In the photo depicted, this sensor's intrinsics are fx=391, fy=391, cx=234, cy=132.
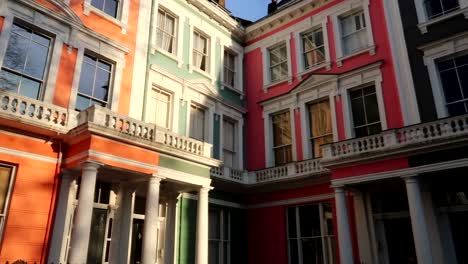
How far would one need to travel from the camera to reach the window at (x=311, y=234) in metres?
12.2

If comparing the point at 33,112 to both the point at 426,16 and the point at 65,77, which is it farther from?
the point at 426,16

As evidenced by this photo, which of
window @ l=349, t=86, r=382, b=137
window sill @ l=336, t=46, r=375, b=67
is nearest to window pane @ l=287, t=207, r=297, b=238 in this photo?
window @ l=349, t=86, r=382, b=137

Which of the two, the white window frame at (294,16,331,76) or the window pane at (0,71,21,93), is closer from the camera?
the window pane at (0,71,21,93)

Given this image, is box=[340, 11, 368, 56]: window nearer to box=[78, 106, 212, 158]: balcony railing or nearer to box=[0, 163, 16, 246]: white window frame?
box=[78, 106, 212, 158]: balcony railing

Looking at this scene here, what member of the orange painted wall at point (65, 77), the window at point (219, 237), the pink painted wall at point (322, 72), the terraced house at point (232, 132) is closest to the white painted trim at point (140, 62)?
the terraced house at point (232, 132)

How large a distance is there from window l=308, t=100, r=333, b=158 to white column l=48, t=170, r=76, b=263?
7.83 meters

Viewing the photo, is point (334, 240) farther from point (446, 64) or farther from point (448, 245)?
point (446, 64)

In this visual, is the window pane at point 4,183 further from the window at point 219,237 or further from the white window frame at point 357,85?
the white window frame at point 357,85

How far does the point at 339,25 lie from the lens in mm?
14039

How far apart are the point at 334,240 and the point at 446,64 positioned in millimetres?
6135

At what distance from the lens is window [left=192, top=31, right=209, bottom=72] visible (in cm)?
1444

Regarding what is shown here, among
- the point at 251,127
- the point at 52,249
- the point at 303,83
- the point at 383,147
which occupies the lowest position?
the point at 52,249

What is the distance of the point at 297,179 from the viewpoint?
42.1 feet

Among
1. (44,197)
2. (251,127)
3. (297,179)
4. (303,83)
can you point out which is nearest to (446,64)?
(303,83)
